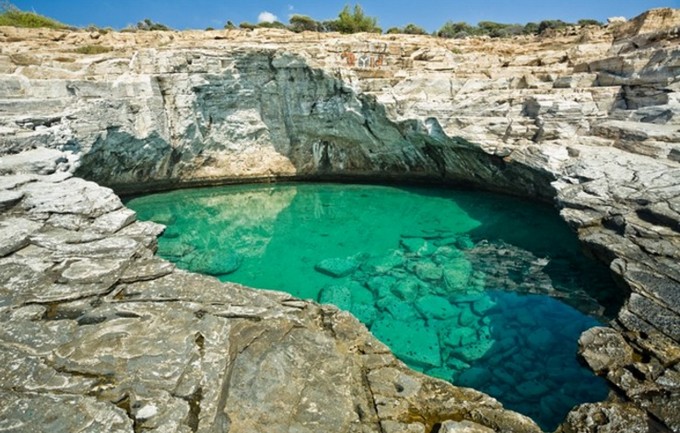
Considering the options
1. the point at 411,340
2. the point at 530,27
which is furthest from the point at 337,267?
the point at 530,27

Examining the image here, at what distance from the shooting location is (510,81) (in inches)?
507

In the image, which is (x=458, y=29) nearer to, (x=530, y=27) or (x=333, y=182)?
(x=530, y=27)

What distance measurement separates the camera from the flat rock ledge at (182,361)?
3.10m

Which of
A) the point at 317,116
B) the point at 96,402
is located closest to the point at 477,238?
the point at 317,116

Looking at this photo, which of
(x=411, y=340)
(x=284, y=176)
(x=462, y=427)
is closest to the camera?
(x=462, y=427)

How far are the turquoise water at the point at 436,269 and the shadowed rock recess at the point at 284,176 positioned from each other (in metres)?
1.25

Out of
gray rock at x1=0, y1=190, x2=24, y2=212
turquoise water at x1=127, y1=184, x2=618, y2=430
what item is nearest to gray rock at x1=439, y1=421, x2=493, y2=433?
turquoise water at x1=127, y1=184, x2=618, y2=430

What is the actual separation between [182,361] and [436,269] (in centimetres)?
627

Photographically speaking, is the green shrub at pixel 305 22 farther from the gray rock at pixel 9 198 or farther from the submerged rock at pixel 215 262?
the gray rock at pixel 9 198

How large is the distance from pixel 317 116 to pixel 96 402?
12.9 meters

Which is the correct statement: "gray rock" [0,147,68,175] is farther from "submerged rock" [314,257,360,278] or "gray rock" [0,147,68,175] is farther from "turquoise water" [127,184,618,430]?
"submerged rock" [314,257,360,278]

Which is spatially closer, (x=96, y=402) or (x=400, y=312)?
(x=96, y=402)

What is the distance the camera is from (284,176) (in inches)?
638

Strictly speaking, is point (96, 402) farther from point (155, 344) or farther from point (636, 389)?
point (636, 389)
